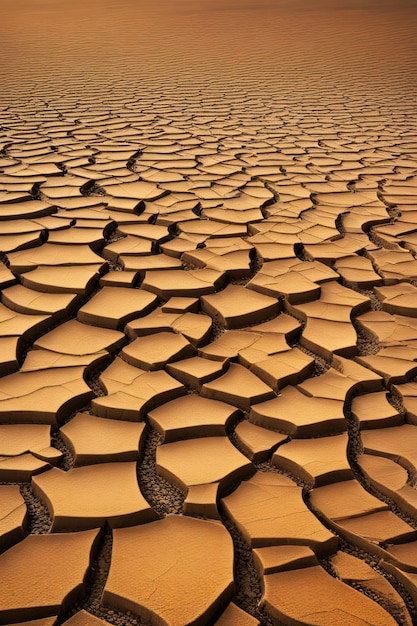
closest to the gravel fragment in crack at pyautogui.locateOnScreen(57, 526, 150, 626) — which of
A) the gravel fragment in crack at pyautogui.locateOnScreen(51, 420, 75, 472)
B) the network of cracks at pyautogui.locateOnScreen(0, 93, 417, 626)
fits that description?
the network of cracks at pyautogui.locateOnScreen(0, 93, 417, 626)

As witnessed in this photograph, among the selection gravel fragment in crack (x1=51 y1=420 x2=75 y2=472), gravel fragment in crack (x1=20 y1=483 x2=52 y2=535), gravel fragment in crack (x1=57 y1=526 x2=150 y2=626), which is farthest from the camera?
gravel fragment in crack (x1=51 y1=420 x2=75 y2=472)

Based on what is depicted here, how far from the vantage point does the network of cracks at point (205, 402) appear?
1.07 m

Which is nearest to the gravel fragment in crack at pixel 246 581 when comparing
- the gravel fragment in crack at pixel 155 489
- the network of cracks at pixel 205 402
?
the network of cracks at pixel 205 402

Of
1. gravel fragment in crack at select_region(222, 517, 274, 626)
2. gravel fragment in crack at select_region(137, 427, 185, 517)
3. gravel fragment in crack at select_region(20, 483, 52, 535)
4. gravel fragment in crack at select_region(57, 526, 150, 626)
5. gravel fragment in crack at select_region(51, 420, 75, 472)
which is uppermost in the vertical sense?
gravel fragment in crack at select_region(20, 483, 52, 535)

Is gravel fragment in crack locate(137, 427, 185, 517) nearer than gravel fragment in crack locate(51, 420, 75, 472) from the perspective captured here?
Yes

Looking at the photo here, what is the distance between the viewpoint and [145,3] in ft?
48.1

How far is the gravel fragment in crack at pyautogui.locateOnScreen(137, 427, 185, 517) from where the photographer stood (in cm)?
125

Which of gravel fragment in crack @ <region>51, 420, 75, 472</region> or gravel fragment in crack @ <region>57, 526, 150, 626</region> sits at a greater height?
gravel fragment in crack @ <region>51, 420, 75, 472</region>

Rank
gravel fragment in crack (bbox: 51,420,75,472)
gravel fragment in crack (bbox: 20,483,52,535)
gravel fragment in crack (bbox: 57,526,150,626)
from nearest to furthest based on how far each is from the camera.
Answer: gravel fragment in crack (bbox: 57,526,150,626), gravel fragment in crack (bbox: 20,483,52,535), gravel fragment in crack (bbox: 51,420,75,472)

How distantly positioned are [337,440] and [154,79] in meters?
6.52

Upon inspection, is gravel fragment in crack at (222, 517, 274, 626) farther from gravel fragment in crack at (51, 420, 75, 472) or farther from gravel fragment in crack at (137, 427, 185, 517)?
gravel fragment in crack at (51, 420, 75, 472)

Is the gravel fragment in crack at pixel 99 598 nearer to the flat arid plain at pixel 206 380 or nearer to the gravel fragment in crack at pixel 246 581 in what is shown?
the flat arid plain at pixel 206 380

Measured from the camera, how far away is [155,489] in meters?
1.30

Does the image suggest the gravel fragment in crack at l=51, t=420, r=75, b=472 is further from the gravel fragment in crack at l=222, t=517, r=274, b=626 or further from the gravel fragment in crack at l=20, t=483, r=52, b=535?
the gravel fragment in crack at l=222, t=517, r=274, b=626
